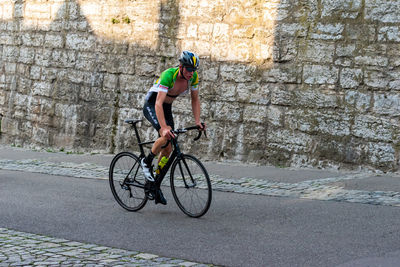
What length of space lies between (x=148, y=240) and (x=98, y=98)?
27.0 ft

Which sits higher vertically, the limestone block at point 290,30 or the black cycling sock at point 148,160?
the limestone block at point 290,30

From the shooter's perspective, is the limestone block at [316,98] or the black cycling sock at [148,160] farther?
the limestone block at [316,98]

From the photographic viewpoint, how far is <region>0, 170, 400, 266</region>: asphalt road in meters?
5.30

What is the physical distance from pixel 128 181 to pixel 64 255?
2351 mm

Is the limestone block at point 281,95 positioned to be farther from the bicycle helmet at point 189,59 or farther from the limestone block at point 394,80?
the bicycle helmet at point 189,59

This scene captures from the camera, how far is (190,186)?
6.92 metres

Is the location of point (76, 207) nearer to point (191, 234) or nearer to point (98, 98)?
point (191, 234)

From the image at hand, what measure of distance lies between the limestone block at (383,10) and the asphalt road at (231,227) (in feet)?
12.1

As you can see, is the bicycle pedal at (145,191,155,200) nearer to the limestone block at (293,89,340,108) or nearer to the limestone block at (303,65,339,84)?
the limestone block at (293,89,340,108)

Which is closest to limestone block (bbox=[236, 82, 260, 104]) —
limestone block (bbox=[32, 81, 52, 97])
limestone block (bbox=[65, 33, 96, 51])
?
limestone block (bbox=[65, 33, 96, 51])

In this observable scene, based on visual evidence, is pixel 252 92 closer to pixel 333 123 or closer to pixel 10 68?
pixel 333 123

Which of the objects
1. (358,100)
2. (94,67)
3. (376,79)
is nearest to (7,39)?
(94,67)

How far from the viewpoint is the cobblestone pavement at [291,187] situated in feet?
25.7

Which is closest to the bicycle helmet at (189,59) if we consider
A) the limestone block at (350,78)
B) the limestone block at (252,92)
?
the limestone block at (350,78)
